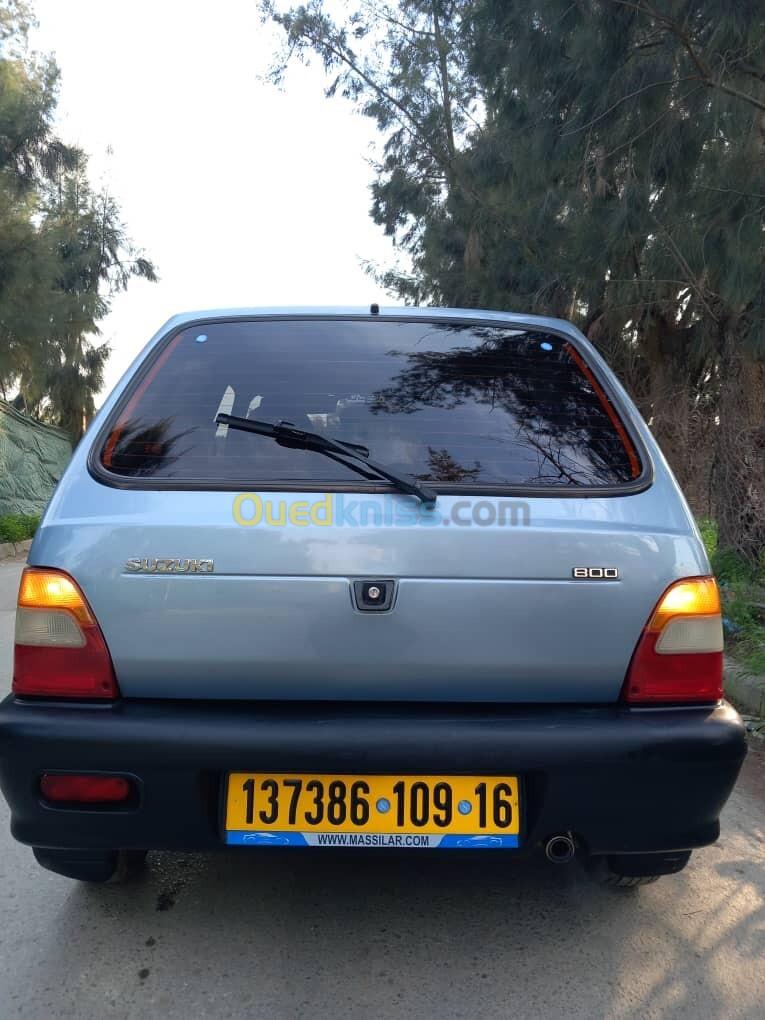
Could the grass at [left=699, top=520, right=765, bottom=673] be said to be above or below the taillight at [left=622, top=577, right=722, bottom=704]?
below

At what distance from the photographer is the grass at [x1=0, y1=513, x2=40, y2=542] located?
566 inches

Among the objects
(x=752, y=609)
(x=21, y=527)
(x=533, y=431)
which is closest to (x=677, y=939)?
(x=533, y=431)

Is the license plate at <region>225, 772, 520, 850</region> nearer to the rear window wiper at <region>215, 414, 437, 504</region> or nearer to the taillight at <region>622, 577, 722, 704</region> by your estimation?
the taillight at <region>622, 577, 722, 704</region>

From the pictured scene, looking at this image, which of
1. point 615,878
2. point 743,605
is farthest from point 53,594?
point 743,605

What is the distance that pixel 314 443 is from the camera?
2152mm

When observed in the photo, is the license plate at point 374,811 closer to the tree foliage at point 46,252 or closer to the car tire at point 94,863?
the car tire at point 94,863

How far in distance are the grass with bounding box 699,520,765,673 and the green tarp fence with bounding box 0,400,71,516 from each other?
13.1 m

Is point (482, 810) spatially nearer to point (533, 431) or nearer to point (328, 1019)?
point (328, 1019)

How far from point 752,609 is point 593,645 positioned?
4.33 m

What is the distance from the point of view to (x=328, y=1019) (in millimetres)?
1935

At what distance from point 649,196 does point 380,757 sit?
5.00m

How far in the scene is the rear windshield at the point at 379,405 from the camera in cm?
215

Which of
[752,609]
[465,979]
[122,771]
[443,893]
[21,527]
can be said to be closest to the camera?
[122,771]

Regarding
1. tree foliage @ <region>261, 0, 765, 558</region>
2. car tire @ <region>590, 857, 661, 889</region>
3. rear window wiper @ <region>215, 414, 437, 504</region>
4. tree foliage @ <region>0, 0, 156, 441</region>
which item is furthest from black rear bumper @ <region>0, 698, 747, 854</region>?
tree foliage @ <region>0, 0, 156, 441</region>
